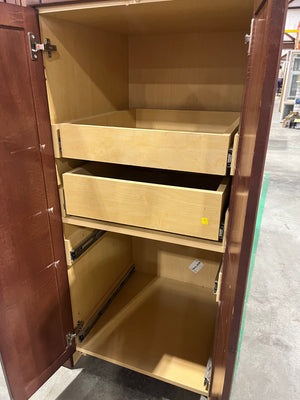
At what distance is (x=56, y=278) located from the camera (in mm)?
1168

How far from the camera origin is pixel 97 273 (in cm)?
148

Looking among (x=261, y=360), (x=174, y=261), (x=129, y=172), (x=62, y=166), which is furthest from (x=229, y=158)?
(x=261, y=360)

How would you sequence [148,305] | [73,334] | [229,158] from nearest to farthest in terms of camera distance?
1. [229,158]
2. [73,334]
3. [148,305]

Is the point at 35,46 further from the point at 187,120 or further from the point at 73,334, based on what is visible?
the point at 73,334

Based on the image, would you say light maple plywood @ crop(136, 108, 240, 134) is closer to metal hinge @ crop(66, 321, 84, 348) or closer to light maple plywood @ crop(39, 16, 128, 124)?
light maple plywood @ crop(39, 16, 128, 124)

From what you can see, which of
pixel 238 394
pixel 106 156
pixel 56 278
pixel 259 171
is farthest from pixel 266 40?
pixel 238 394

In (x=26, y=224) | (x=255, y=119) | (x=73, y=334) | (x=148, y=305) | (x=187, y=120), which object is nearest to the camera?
(x=255, y=119)

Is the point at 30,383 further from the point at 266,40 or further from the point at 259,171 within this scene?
the point at 266,40

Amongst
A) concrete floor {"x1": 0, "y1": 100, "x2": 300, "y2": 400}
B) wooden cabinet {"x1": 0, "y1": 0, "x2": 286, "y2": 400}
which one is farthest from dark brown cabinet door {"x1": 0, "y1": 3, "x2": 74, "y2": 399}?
concrete floor {"x1": 0, "y1": 100, "x2": 300, "y2": 400}

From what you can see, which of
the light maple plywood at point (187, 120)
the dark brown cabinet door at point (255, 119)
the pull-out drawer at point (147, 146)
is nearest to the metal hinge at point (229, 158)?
the pull-out drawer at point (147, 146)

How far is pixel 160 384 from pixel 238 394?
0.35 m

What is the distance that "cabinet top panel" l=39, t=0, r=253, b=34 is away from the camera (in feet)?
2.68

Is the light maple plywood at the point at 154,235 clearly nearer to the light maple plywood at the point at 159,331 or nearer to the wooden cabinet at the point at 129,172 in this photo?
the wooden cabinet at the point at 129,172

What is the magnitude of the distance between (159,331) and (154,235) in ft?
2.24
